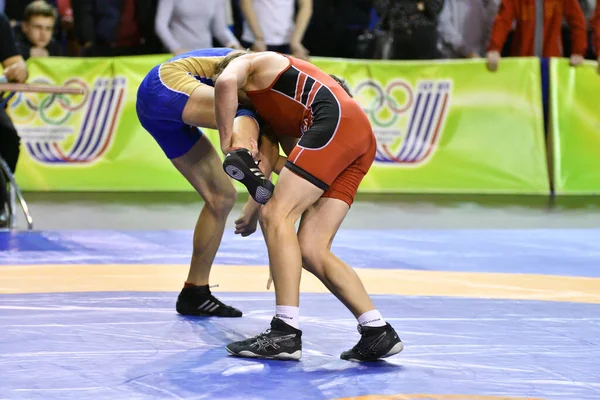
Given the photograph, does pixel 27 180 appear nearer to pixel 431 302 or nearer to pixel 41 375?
pixel 431 302

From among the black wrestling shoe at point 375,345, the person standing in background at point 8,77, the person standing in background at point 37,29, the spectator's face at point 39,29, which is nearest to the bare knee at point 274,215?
the black wrestling shoe at point 375,345

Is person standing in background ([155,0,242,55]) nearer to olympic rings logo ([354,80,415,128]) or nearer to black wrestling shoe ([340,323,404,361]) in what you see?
olympic rings logo ([354,80,415,128])

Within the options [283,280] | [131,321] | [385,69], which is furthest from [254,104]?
[385,69]

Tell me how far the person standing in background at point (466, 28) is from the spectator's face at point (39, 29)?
384cm

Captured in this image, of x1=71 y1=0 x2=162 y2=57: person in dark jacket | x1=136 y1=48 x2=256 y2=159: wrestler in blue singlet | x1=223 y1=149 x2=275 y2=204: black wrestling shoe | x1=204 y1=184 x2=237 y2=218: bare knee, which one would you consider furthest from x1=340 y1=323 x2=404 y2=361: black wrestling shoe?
x1=71 y1=0 x2=162 y2=57: person in dark jacket

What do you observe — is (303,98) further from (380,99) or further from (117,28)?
(117,28)

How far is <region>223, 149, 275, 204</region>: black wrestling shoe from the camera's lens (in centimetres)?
372

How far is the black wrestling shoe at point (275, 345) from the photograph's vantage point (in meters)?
3.86

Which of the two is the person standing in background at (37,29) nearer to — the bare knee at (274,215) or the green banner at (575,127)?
the green banner at (575,127)

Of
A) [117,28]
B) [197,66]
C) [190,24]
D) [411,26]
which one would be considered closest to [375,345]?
[197,66]

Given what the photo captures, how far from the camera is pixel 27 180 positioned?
9.54m

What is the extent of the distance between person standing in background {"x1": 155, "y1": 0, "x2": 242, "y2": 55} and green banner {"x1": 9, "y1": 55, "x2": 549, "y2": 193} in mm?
244

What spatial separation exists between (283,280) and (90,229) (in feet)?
12.9

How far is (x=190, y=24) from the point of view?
9680mm
